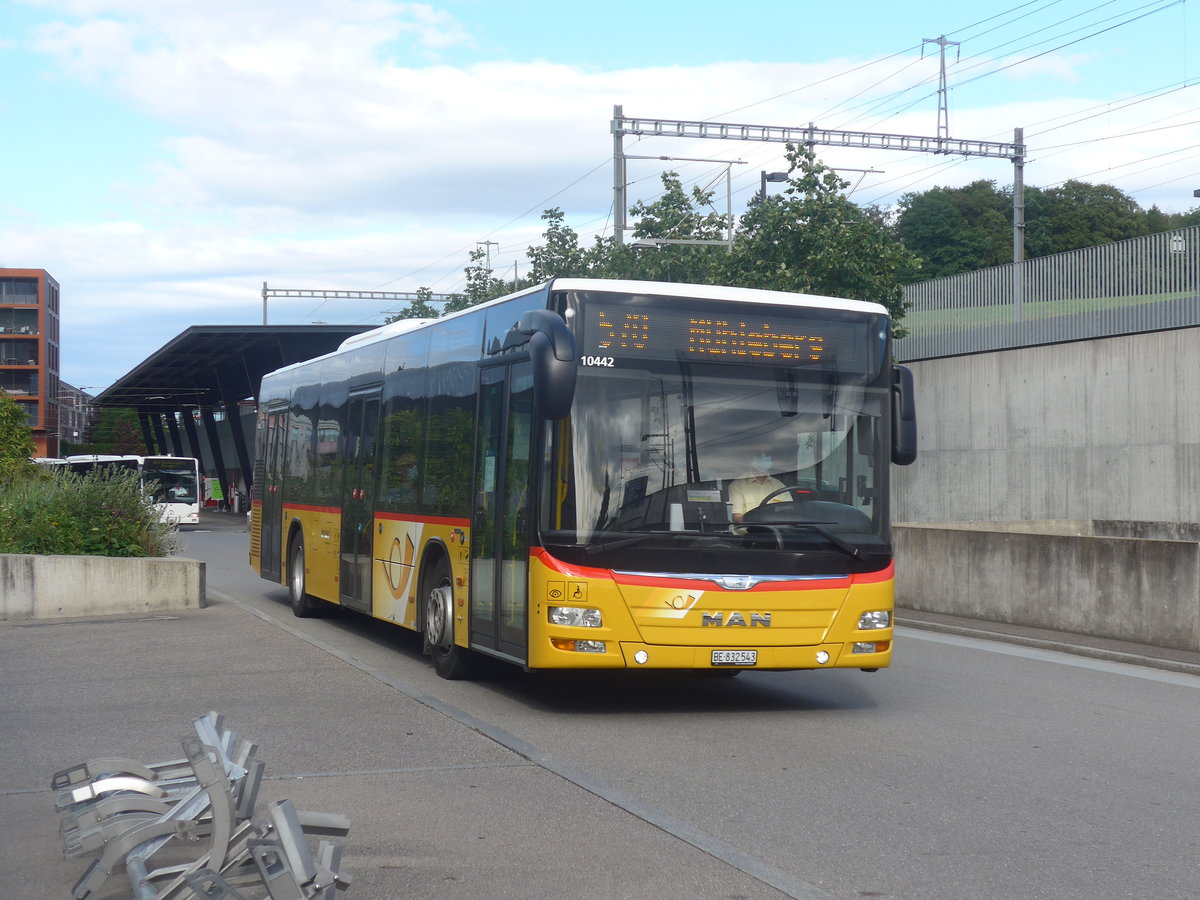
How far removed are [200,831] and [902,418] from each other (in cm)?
639

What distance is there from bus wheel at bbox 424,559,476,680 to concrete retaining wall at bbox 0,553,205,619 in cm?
699

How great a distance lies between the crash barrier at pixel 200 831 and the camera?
4.93m

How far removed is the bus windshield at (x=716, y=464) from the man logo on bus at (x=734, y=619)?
0.45 m

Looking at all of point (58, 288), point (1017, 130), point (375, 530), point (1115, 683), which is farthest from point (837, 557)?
point (58, 288)

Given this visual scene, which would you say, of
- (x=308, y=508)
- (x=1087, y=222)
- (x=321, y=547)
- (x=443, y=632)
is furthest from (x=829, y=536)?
(x=1087, y=222)

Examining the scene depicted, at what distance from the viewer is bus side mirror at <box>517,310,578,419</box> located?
9.35m

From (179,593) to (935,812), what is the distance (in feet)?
43.7

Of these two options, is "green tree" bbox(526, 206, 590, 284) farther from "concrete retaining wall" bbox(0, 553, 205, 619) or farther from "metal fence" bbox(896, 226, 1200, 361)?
"concrete retaining wall" bbox(0, 553, 205, 619)

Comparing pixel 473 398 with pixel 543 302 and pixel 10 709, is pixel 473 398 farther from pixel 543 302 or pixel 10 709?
pixel 10 709

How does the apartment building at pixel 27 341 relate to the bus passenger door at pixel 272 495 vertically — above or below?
above

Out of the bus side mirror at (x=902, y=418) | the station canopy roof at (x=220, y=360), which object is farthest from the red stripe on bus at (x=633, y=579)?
the station canopy roof at (x=220, y=360)

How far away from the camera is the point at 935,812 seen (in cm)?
702

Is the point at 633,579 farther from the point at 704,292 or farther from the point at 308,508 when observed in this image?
the point at 308,508

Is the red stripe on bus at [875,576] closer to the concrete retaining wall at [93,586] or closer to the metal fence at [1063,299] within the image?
the concrete retaining wall at [93,586]
